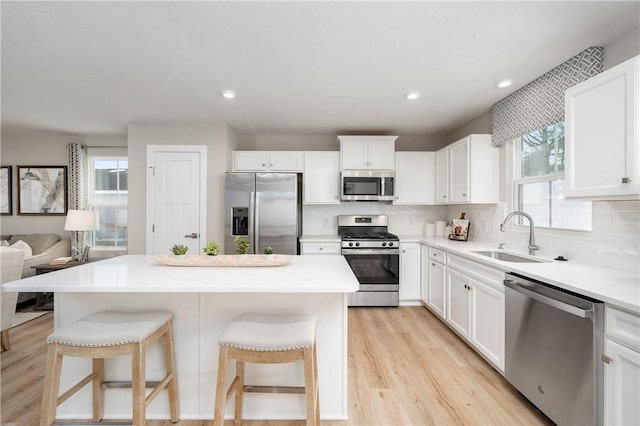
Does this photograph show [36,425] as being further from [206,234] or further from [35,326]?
[206,234]

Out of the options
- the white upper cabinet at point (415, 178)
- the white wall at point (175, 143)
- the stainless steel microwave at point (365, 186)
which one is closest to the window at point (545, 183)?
the white upper cabinet at point (415, 178)

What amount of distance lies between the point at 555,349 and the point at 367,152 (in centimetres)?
289

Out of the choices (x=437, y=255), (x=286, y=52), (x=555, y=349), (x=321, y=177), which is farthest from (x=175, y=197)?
(x=555, y=349)

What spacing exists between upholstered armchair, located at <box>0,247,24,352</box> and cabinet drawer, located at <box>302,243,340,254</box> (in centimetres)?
280

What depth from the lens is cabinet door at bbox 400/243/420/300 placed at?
368 centimetres

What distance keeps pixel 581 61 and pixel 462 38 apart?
37.2 inches

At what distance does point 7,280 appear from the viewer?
246cm

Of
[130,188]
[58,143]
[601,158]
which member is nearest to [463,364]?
[601,158]

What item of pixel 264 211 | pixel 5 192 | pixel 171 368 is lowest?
pixel 171 368

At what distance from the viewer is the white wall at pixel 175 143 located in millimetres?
3721

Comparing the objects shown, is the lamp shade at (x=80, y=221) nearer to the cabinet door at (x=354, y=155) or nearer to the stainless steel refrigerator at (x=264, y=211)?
the stainless steel refrigerator at (x=264, y=211)

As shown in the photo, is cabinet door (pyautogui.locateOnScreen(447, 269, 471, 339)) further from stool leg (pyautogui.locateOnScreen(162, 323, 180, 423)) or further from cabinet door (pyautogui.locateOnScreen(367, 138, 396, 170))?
stool leg (pyautogui.locateOnScreen(162, 323, 180, 423))

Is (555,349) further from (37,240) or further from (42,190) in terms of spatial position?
(42,190)

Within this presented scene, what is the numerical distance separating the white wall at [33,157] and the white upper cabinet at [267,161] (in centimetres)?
282
